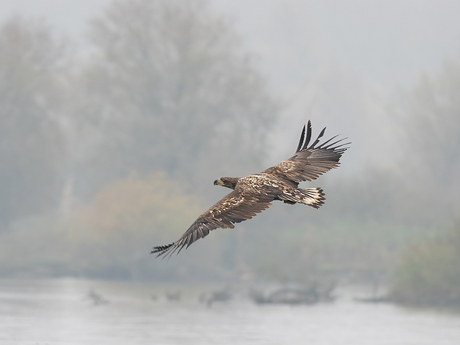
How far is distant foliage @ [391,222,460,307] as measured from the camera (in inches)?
1510

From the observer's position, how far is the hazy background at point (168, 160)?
52.3 m

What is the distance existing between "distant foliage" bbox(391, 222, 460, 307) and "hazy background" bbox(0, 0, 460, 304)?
7.30m

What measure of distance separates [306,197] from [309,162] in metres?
1.48

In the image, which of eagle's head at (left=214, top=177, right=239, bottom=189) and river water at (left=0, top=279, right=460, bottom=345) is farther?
river water at (left=0, top=279, right=460, bottom=345)

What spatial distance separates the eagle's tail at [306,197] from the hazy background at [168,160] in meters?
31.7

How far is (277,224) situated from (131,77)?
1511cm

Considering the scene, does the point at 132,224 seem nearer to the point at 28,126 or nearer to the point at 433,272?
the point at 28,126

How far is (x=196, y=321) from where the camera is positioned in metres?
33.5

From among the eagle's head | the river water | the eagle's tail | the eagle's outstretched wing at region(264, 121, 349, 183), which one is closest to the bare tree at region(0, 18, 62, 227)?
the river water

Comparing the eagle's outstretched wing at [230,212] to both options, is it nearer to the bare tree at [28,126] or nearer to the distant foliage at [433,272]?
the distant foliage at [433,272]

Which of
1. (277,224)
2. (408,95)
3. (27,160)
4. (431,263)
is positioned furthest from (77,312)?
(408,95)

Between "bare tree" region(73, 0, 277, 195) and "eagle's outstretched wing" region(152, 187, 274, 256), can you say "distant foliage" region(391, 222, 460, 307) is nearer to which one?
"bare tree" region(73, 0, 277, 195)

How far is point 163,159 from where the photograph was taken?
62781 millimetres

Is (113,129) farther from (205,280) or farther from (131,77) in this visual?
(205,280)
